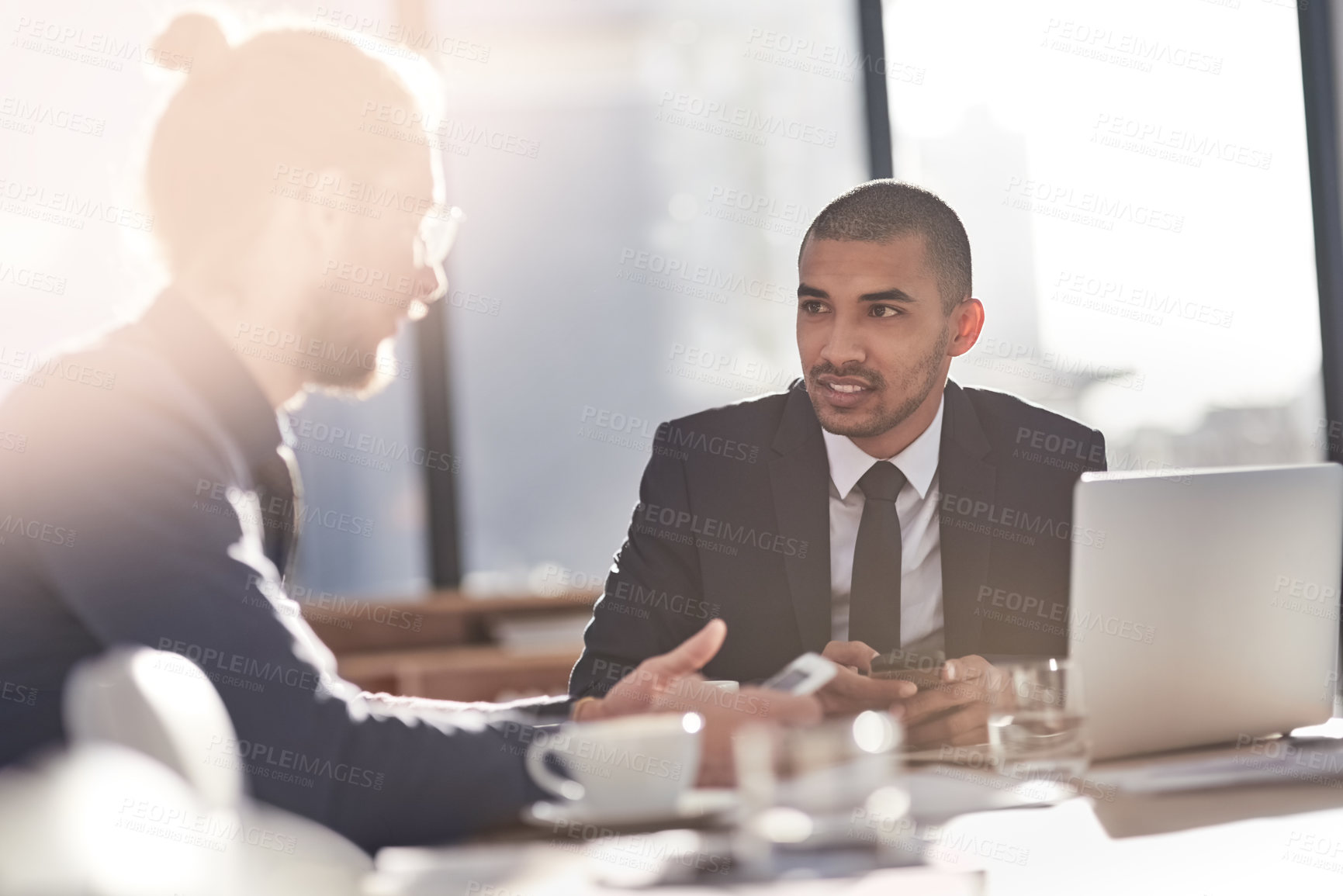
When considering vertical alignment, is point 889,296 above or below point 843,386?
above

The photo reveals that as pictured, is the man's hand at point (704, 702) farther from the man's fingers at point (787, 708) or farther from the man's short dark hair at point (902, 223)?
the man's short dark hair at point (902, 223)

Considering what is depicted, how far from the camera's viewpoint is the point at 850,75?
3.33 m

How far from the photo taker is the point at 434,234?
1.75 meters

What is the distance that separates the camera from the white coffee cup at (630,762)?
1073mm

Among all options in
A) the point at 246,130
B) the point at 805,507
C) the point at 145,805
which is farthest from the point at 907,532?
the point at 145,805

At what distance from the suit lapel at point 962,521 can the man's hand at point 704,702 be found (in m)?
0.75

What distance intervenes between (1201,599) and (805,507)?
2.82ft

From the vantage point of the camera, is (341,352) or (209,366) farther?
(341,352)

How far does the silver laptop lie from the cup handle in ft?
1.90

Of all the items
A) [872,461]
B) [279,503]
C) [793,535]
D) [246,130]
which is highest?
[246,130]

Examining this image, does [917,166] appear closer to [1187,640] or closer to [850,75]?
[850,75]

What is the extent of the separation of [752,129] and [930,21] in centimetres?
81

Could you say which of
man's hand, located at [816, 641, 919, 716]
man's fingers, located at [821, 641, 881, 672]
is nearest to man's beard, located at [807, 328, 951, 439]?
man's fingers, located at [821, 641, 881, 672]

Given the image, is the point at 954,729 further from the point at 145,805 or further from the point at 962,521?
the point at 145,805
